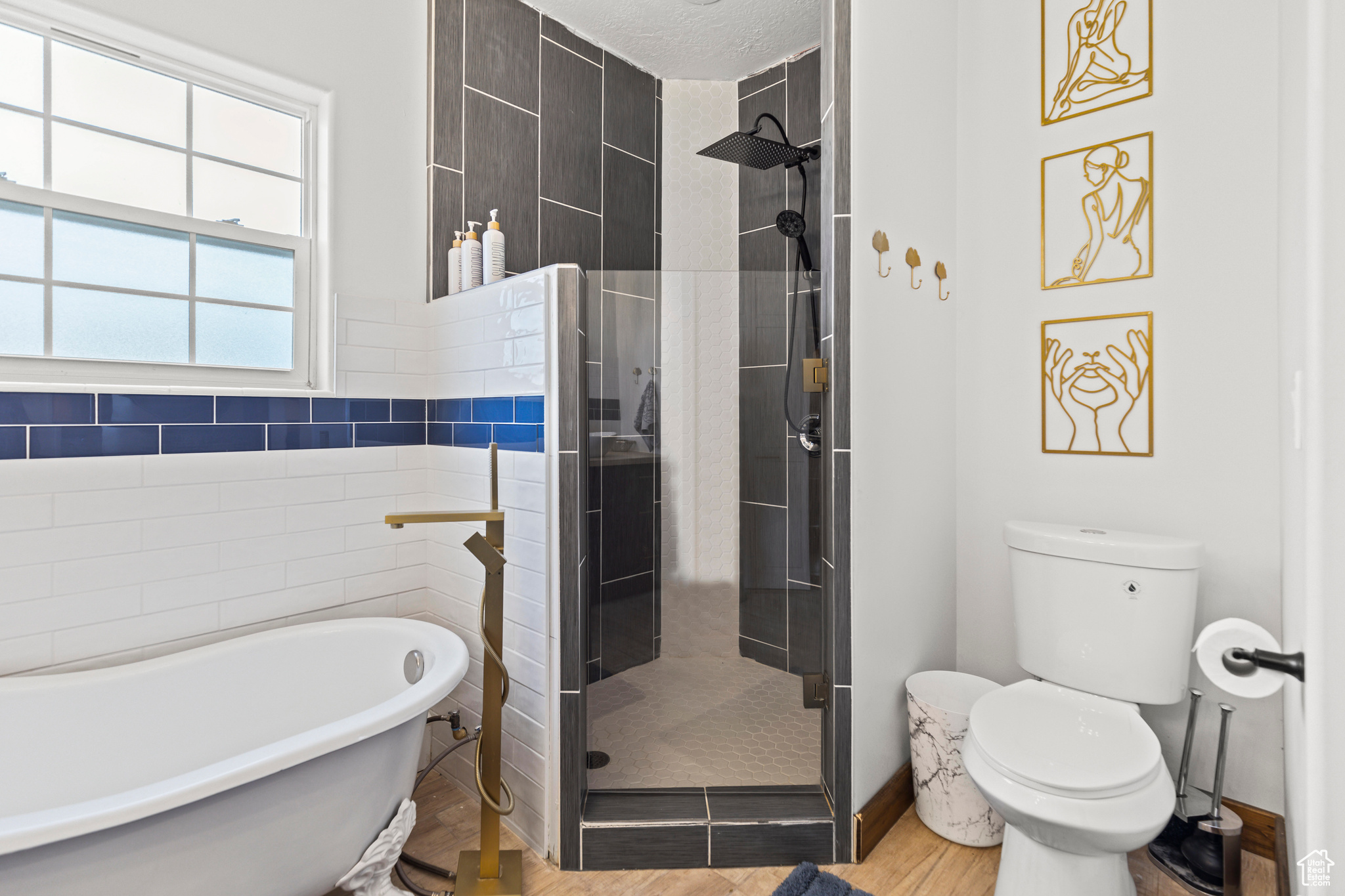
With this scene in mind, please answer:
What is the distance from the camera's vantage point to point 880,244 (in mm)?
1783

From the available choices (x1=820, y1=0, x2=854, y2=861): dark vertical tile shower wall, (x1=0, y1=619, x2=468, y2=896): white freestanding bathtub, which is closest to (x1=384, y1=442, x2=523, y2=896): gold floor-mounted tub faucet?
(x1=0, y1=619, x2=468, y2=896): white freestanding bathtub

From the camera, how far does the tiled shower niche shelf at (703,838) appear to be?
166 centimetres

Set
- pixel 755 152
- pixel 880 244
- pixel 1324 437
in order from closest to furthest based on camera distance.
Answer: pixel 1324 437 < pixel 880 244 < pixel 755 152

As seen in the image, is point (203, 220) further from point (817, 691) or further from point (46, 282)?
point (817, 691)

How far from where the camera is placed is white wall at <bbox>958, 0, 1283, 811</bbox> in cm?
168

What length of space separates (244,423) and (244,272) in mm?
496

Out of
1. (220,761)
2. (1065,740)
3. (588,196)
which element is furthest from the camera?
(588,196)

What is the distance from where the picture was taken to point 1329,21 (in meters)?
0.60

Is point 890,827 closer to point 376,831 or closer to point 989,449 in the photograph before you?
point 989,449

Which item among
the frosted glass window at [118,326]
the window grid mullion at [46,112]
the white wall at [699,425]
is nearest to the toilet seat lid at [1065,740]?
the white wall at [699,425]

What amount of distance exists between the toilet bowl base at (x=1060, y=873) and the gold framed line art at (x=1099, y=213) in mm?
1618

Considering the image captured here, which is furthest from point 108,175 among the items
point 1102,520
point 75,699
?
point 1102,520

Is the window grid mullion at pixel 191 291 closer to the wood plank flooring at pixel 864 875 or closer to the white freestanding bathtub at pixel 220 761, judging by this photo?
the white freestanding bathtub at pixel 220 761

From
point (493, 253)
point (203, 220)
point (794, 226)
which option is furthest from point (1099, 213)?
point (203, 220)
